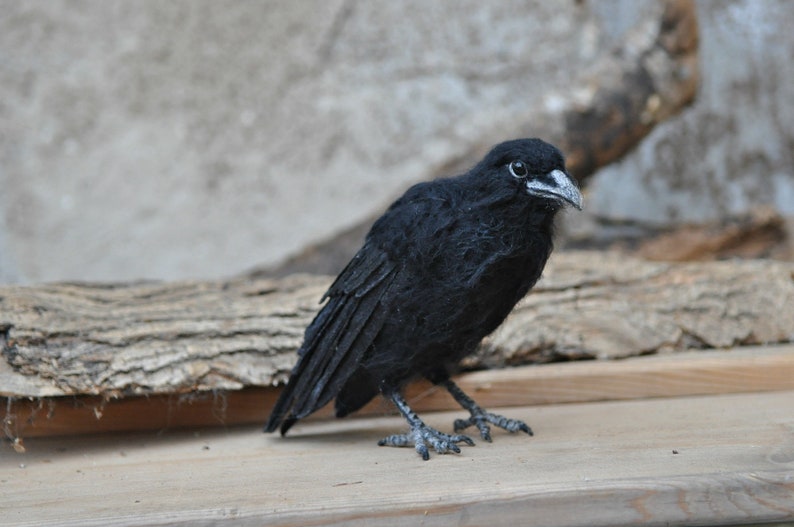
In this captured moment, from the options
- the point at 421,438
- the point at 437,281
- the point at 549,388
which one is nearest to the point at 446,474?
the point at 421,438

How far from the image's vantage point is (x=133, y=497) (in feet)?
5.45

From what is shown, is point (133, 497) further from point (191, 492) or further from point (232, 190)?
point (232, 190)

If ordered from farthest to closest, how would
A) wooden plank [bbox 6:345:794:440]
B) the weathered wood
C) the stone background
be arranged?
the stone background → wooden plank [bbox 6:345:794:440] → the weathered wood

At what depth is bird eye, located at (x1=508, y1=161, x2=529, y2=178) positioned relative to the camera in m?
1.78

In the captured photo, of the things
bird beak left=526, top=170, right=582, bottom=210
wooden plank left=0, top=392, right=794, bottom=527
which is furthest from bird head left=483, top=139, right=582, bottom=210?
wooden plank left=0, top=392, right=794, bottom=527

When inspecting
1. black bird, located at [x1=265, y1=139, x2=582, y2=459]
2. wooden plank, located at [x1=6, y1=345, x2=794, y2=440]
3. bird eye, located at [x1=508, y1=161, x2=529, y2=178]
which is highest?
bird eye, located at [x1=508, y1=161, x2=529, y2=178]

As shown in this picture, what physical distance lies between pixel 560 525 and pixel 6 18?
14.0ft

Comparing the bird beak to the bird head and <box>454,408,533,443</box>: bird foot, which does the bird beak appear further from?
<box>454,408,533,443</box>: bird foot

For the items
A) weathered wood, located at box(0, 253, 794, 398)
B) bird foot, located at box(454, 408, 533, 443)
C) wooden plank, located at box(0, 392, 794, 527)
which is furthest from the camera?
weathered wood, located at box(0, 253, 794, 398)

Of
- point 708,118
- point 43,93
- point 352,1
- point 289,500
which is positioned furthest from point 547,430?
point 43,93

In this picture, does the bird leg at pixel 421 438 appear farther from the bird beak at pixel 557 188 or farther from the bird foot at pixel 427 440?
the bird beak at pixel 557 188

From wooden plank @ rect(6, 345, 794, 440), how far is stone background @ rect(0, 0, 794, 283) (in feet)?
7.01

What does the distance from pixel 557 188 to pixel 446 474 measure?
0.61 meters

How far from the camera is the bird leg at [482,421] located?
2.05 m
